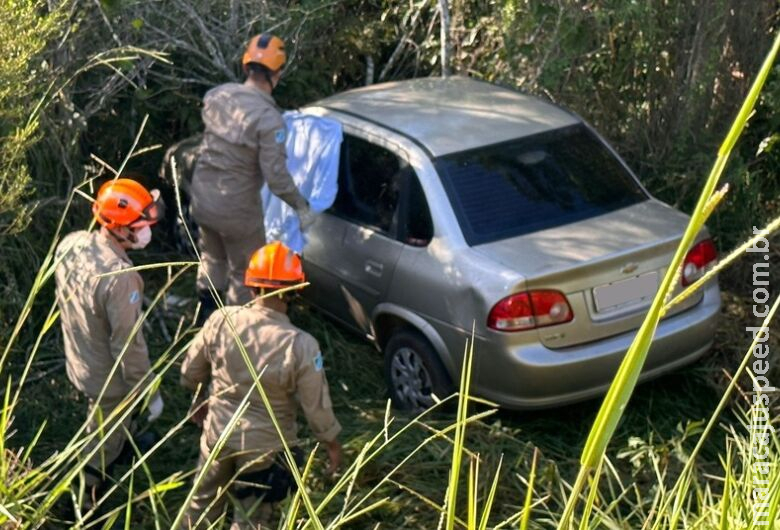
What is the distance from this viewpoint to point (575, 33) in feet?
26.8

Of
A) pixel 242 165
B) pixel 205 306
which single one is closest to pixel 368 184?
pixel 242 165

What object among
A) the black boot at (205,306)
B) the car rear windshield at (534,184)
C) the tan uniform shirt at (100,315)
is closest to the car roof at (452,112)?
the car rear windshield at (534,184)

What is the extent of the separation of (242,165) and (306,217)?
0.47 m

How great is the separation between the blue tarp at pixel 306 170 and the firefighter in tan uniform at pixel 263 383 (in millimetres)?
2019

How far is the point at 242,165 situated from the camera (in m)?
6.68

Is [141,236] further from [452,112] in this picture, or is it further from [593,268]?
[452,112]

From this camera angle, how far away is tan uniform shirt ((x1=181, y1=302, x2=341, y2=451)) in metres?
4.46

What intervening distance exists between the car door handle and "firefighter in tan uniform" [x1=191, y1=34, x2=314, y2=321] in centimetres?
59

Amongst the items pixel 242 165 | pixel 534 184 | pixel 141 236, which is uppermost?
pixel 141 236

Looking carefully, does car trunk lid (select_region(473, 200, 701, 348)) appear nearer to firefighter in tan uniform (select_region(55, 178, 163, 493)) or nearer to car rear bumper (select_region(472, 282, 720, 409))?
car rear bumper (select_region(472, 282, 720, 409))

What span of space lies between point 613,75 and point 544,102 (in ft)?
6.09

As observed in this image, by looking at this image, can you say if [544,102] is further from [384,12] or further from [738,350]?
[384,12]

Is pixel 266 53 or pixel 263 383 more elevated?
pixel 266 53

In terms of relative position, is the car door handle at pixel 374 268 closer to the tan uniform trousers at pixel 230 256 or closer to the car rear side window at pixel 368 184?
the car rear side window at pixel 368 184
